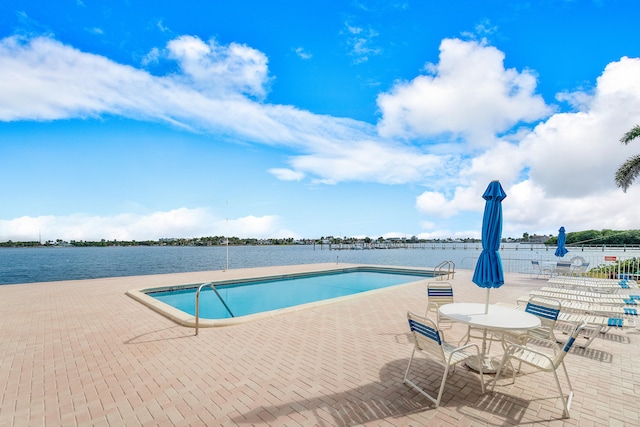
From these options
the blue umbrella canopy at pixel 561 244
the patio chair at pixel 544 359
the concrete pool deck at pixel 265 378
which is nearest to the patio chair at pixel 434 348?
the concrete pool deck at pixel 265 378

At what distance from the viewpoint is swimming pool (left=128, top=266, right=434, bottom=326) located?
752 centimetres

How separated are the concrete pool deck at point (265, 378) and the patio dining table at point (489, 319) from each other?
0.35m

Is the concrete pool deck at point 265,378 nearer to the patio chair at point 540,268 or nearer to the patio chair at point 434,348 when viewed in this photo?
the patio chair at point 434,348

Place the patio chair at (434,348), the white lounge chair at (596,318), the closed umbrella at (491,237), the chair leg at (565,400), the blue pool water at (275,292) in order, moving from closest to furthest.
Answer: the chair leg at (565,400)
the patio chair at (434,348)
the closed umbrella at (491,237)
the white lounge chair at (596,318)
the blue pool water at (275,292)

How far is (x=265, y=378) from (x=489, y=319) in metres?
3.01

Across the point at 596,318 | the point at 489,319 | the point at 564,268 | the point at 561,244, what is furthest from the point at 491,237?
the point at 564,268

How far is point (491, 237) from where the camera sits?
14.1ft

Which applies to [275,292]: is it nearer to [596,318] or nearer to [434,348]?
[434,348]

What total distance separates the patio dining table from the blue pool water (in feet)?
22.1

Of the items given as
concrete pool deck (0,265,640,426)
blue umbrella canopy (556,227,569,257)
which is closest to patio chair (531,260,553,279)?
blue umbrella canopy (556,227,569,257)

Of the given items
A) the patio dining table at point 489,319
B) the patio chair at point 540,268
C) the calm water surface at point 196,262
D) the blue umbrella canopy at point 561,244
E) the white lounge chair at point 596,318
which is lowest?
the calm water surface at point 196,262

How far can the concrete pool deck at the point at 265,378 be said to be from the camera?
9.49 feet

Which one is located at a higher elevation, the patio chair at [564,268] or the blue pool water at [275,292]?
the patio chair at [564,268]

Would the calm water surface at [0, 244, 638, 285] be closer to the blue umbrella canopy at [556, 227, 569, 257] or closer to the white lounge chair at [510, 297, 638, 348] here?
the blue umbrella canopy at [556, 227, 569, 257]
